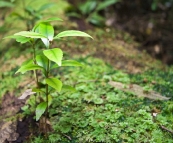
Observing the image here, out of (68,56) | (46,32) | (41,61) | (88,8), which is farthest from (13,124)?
(88,8)

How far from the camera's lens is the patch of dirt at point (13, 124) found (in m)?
2.06

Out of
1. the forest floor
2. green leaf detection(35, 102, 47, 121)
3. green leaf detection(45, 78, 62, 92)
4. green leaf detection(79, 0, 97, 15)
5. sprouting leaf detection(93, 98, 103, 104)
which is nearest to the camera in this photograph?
green leaf detection(45, 78, 62, 92)

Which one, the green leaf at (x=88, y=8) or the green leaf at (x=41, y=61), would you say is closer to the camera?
the green leaf at (x=41, y=61)

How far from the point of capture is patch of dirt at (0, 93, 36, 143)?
6.75 feet

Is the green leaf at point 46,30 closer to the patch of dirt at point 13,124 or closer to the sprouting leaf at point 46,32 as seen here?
the sprouting leaf at point 46,32

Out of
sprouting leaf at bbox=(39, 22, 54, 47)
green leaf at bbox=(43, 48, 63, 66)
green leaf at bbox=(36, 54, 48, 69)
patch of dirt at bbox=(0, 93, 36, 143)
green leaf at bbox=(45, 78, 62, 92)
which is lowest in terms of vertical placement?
patch of dirt at bbox=(0, 93, 36, 143)

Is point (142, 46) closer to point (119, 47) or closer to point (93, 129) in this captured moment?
point (119, 47)

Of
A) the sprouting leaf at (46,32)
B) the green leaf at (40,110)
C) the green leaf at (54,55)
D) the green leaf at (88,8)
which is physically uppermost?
the green leaf at (88,8)

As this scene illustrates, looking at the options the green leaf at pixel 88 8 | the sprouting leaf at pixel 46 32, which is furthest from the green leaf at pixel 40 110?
the green leaf at pixel 88 8

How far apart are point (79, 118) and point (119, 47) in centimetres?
221

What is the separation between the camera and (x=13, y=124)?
2184 mm

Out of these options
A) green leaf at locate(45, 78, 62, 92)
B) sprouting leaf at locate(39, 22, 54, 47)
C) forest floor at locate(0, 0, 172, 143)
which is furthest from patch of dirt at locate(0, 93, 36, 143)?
sprouting leaf at locate(39, 22, 54, 47)

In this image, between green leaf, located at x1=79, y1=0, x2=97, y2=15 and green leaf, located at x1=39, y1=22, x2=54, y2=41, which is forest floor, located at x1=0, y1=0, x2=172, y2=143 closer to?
green leaf, located at x1=79, y1=0, x2=97, y2=15

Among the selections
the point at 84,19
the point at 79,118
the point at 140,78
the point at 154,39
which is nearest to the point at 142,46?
the point at 154,39
